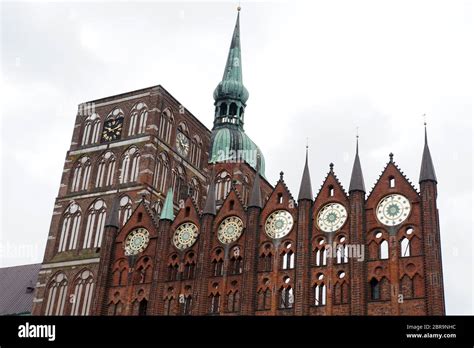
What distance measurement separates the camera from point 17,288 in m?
70.4

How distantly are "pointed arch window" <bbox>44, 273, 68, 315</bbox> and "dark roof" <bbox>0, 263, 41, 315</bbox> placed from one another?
1124 cm

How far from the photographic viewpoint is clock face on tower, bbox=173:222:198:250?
153 ft

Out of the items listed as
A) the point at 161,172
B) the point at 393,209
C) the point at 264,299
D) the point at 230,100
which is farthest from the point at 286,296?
the point at 230,100

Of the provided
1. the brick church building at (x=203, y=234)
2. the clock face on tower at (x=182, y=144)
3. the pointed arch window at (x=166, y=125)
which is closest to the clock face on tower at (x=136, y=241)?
the brick church building at (x=203, y=234)

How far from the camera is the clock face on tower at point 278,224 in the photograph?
144 ft

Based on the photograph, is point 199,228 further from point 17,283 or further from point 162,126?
point 17,283

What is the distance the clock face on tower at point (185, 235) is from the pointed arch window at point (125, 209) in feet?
25.5

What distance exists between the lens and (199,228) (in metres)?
46.8

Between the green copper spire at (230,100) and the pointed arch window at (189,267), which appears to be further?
the green copper spire at (230,100)

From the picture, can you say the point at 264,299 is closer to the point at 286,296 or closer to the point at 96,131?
the point at 286,296

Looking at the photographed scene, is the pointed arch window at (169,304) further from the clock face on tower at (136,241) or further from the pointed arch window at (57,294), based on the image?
the pointed arch window at (57,294)

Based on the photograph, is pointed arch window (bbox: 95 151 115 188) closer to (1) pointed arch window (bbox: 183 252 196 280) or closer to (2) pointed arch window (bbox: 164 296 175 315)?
(1) pointed arch window (bbox: 183 252 196 280)

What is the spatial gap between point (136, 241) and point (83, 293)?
6.73 meters
